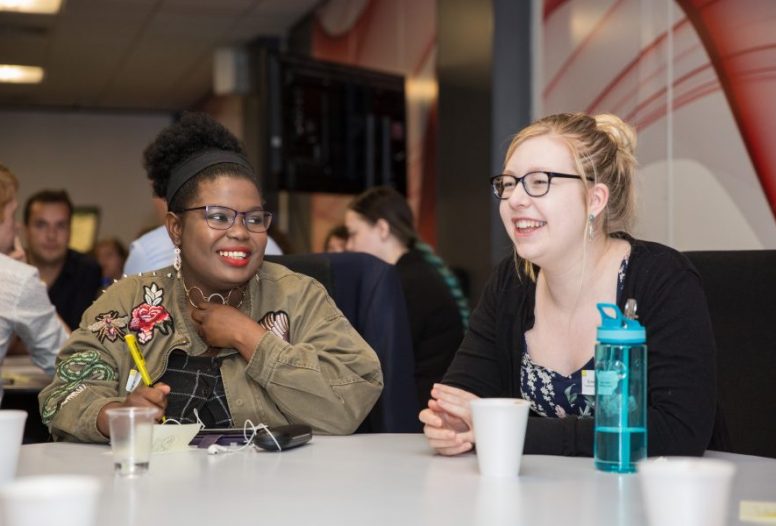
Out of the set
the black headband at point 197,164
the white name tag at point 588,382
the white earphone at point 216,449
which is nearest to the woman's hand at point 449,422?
the white name tag at point 588,382

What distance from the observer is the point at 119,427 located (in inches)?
53.5

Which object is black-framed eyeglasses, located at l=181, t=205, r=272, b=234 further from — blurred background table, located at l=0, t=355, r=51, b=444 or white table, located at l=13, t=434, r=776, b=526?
blurred background table, located at l=0, t=355, r=51, b=444

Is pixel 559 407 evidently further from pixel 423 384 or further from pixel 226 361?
pixel 423 384

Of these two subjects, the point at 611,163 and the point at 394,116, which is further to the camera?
the point at 394,116

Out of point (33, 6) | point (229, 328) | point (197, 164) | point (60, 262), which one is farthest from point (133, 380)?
point (33, 6)

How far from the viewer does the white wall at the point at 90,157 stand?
11992 millimetres

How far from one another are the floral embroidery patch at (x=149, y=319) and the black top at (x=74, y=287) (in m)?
2.83

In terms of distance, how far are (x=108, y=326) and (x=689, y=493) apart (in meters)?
1.23

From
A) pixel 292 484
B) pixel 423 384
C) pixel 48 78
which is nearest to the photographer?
pixel 292 484

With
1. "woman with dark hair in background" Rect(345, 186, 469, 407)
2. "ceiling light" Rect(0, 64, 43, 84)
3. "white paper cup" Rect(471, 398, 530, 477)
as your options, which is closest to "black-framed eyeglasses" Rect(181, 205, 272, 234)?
"white paper cup" Rect(471, 398, 530, 477)

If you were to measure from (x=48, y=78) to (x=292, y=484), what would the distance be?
962 centimetres

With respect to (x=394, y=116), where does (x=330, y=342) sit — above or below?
below

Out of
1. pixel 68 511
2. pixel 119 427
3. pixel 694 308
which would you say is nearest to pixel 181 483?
pixel 119 427

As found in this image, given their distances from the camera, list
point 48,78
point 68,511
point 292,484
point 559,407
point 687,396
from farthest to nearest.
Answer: point 48,78 < point 559,407 < point 687,396 < point 292,484 < point 68,511
